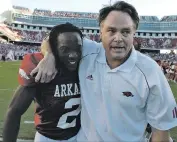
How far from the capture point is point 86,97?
8.31ft

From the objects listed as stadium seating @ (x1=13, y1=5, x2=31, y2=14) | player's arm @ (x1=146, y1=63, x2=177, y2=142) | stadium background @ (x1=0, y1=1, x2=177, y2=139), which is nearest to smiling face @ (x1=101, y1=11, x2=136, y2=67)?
player's arm @ (x1=146, y1=63, x2=177, y2=142)

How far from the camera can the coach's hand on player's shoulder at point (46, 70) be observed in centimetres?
255

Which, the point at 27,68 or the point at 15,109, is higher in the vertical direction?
the point at 27,68

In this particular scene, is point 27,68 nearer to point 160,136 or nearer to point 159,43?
point 160,136

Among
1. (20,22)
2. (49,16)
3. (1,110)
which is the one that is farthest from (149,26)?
(1,110)

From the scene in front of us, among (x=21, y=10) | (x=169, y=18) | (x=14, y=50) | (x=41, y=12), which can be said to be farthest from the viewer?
(x=21, y=10)

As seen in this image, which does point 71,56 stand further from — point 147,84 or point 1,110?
point 1,110

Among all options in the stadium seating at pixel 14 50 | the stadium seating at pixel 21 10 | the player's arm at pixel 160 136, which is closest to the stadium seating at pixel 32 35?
the stadium seating at pixel 21 10

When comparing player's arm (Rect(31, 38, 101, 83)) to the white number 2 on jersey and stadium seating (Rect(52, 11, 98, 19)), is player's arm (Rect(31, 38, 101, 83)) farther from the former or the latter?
stadium seating (Rect(52, 11, 98, 19))

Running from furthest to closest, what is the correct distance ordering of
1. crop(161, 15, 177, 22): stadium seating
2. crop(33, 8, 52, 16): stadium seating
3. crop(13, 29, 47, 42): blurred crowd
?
crop(33, 8, 52, 16): stadium seating → crop(161, 15, 177, 22): stadium seating → crop(13, 29, 47, 42): blurred crowd

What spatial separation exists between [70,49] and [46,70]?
0.72ft

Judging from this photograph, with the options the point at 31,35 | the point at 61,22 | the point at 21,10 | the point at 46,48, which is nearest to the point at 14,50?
the point at 31,35

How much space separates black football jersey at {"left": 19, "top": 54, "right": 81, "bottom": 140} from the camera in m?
2.68

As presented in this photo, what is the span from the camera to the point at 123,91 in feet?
7.64
